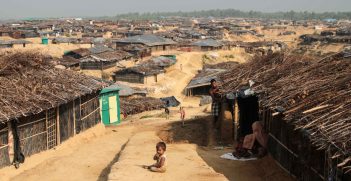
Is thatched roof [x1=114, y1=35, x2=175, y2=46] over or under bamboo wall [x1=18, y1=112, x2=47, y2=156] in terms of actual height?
under

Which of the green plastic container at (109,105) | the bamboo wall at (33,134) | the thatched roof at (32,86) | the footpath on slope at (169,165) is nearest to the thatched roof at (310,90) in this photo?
the footpath on slope at (169,165)

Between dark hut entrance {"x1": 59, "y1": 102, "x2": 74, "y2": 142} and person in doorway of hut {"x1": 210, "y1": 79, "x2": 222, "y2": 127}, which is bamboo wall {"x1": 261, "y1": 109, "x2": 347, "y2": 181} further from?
dark hut entrance {"x1": 59, "y1": 102, "x2": 74, "y2": 142}

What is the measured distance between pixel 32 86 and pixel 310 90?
8.45 meters

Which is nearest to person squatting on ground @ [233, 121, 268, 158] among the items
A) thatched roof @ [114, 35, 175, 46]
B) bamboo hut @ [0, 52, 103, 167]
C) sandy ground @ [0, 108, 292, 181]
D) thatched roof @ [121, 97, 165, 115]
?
sandy ground @ [0, 108, 292, 181]

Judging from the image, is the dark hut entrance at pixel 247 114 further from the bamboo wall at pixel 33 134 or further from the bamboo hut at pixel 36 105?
the bamboo wall at pixel 33 134

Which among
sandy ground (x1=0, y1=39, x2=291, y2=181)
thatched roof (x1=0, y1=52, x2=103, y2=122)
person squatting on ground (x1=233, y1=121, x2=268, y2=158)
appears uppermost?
thatched roof (x1=0, y1=52, x2=103, y2=122)

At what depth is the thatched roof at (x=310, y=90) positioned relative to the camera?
829 cm

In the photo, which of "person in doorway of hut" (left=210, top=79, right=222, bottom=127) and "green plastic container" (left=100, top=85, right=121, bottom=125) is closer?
"person in doorway of hut" (left=210, top=79, right=222, bottom=127)

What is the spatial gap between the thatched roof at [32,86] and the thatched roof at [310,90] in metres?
5.39

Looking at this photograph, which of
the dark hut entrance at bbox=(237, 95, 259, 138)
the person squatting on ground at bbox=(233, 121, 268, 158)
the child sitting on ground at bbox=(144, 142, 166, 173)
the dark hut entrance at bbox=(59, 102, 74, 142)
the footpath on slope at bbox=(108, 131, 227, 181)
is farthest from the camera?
the dark hut entrance at bbox=(59, 102, 74, 142)

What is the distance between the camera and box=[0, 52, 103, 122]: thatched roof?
12.5 meters

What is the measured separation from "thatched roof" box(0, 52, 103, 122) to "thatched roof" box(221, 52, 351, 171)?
212 inches

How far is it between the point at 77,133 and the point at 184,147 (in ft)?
15.3

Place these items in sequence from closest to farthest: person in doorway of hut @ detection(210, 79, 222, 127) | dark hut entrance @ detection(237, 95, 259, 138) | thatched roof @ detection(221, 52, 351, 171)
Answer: thatched roof @ detection(221, 52, 351, 171) < dark hut entrance @ detection(237, 95, 259, 138) < person in doorway of hut @ detection(210, 79, 222, 127)
